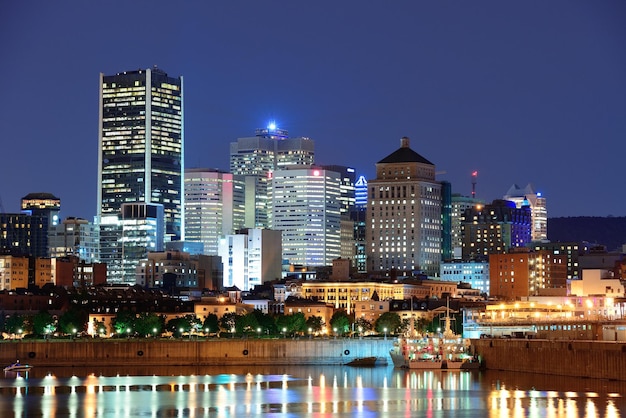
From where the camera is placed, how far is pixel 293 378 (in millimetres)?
172875

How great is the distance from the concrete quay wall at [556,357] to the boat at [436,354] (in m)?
2.19

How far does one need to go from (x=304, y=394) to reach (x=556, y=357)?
37.7m

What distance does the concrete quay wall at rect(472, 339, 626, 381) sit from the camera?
524 ft

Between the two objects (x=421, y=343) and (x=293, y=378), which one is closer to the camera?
(x=293, y=378)

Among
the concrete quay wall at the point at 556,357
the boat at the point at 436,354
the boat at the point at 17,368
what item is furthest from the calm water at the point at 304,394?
the boat at the point at 436,354

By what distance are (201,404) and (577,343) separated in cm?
5043

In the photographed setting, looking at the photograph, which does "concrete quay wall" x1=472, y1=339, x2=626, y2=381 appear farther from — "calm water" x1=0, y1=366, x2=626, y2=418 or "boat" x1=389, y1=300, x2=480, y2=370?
"calm water" x1=0, y1=366, x2=626, y2=418

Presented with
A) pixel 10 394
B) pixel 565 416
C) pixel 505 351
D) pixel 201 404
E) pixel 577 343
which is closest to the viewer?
pixel 565 416

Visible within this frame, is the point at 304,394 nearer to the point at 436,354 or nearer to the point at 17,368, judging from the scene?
the point at 436,354

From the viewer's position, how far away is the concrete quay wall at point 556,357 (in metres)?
160

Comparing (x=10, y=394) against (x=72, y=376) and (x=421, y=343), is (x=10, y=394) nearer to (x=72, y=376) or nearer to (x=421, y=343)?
(x=72, y=376)

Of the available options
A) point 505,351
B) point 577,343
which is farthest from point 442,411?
point 505,351

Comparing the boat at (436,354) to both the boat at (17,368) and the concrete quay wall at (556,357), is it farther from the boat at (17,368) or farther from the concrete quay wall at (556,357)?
the boat at (17,368)

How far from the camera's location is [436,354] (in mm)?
194750
